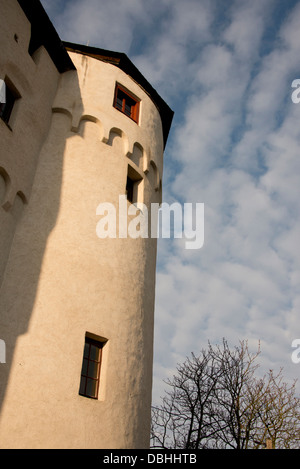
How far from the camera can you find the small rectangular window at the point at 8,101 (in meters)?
9.99

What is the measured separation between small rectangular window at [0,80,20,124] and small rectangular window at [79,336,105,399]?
5362 mm

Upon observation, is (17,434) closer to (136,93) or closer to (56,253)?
(56,253)

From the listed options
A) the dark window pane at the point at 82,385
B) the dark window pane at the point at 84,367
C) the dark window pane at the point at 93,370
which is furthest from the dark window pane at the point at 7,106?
the dark window pane at the point at 82,385

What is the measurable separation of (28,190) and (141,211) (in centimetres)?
342

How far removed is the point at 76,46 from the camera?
45.2 feet

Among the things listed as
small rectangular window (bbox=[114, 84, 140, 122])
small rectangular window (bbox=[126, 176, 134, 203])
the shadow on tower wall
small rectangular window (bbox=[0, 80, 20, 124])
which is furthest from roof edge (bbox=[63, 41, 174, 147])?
small rectangular window (bbox=[0, 80, 20, 124])

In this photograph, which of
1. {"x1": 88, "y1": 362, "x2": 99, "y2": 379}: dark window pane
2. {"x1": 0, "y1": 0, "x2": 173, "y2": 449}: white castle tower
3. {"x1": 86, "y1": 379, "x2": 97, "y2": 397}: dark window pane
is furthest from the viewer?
{"x1": 88, "y1": 362, "x2": 99, "y2": 379}: dark window pane

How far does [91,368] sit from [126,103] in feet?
28.1

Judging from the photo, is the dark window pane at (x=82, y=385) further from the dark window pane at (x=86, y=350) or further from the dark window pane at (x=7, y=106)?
the dark window pane at (x=7, y=106)

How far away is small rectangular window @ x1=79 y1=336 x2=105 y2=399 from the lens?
8891mm

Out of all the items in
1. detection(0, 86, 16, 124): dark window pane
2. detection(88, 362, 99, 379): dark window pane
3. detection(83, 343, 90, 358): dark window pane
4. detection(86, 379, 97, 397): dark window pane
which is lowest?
detection(86, 379, 97, 397): dark window pane

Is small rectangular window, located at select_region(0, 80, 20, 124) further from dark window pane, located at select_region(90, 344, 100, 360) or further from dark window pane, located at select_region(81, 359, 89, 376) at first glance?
dark window pane, located at select_region(81, 359, 89, 376)

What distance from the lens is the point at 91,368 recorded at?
9.18 m

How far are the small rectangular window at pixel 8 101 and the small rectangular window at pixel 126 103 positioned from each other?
372 centimetres
